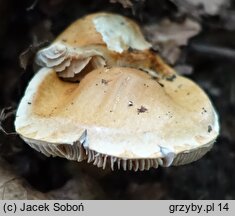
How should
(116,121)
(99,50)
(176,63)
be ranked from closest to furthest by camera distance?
1. (116,121)
2. (99,50)
3. (176,63)

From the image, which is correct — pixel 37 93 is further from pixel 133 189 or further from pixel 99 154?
pixel 133 189

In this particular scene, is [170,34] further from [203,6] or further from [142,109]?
[142,109]

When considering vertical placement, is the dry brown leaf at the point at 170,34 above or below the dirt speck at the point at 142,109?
below

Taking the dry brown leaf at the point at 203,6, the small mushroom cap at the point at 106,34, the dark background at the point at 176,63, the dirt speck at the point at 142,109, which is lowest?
the dark background at the point at 176,63

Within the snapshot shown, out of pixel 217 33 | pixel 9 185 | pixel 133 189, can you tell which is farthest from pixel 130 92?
pixel 217 33

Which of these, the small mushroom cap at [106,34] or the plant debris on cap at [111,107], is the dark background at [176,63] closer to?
the small mushroom cap at [106,34]

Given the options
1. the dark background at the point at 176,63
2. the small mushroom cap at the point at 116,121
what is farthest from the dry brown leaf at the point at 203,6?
the small mushroom cap at the point at 116,121

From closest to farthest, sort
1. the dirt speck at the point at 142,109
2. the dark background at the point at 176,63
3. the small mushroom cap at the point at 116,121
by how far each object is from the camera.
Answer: the small mushroom cap at the point at 116,121
the dirt speck at the point at 142,109
the dark background at the point at 176,63

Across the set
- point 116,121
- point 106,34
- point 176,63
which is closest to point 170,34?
point 176,63
